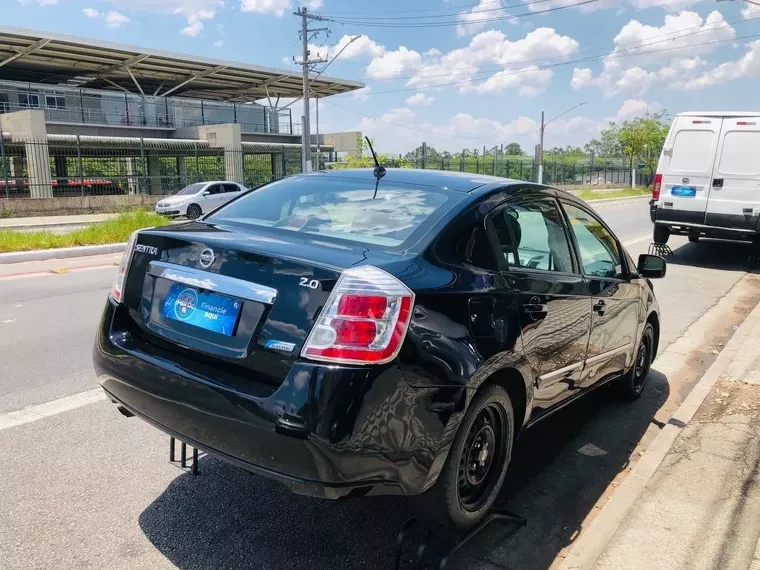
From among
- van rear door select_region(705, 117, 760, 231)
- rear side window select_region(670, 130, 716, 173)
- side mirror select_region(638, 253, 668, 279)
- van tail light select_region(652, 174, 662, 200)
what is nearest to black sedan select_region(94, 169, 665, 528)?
side mirror select_region(638, 253, 668, 279)

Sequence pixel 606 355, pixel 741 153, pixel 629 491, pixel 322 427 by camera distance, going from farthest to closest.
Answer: pixel 741 153 < pixel 606 355 < pixel 629 491 < pixel 322 427

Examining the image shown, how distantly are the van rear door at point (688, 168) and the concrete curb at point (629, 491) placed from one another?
298 inches

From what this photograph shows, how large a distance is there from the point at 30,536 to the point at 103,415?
4.83 ft

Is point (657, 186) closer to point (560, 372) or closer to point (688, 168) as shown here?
point (688, 168)

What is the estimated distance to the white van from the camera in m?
11.6

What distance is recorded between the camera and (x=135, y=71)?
43188mm

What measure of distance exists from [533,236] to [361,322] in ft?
5.34

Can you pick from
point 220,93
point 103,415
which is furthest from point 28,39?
point 103,415

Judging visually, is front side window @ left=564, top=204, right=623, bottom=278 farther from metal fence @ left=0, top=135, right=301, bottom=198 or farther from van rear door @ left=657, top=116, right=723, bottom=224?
metal fence @ left=0, top=135, right=301, bottom=198

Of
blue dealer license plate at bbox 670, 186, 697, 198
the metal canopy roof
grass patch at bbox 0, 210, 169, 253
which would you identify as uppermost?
the metal canopy roof

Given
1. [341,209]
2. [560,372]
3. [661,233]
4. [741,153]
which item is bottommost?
[661,233]

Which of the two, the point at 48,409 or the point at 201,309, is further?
the point at 48,409

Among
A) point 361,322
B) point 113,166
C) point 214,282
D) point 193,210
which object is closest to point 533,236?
point 361,322

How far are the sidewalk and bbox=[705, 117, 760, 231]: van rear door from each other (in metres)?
7.91
